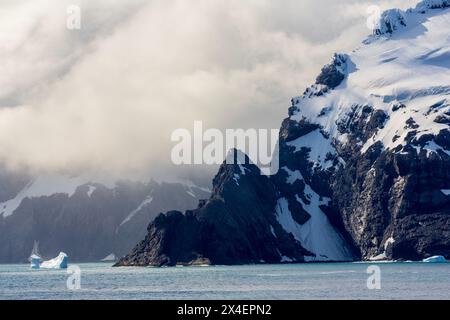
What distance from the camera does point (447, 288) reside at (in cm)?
14888

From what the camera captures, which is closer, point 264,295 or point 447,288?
point 264,295
